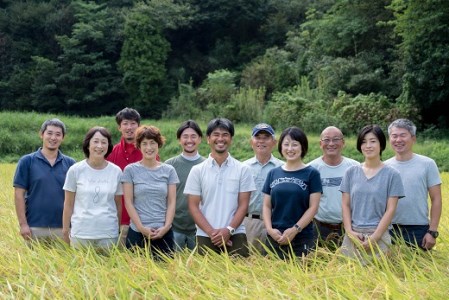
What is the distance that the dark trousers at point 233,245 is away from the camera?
4379 millimetres

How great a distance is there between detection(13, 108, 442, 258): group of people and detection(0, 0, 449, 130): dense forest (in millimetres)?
16203

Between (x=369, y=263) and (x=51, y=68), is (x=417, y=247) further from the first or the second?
(x=51, y=68)

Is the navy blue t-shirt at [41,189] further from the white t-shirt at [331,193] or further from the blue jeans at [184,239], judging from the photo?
the white t-shirt at [331,193]

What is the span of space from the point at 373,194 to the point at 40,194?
247 centimetres

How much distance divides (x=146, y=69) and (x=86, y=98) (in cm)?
332

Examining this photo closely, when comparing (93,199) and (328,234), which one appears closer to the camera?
(93,199)

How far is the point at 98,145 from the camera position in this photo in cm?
444

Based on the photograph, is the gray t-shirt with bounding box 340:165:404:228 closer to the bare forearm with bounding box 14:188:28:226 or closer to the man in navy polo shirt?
the man in navy polo shirt

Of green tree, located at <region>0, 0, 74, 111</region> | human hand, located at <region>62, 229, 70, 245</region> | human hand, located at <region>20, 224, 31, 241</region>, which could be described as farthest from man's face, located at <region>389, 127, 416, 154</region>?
green tree, located at <region>0, 0, 74, 111</region>

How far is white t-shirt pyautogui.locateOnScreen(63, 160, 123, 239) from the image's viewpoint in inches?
171

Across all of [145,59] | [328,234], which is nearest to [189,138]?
[328,234]

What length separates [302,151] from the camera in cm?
439

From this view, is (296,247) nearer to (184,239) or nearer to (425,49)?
(184,239)

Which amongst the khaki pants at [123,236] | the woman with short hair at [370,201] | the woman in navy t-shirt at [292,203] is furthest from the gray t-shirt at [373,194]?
the khaki pants at [123,236]
